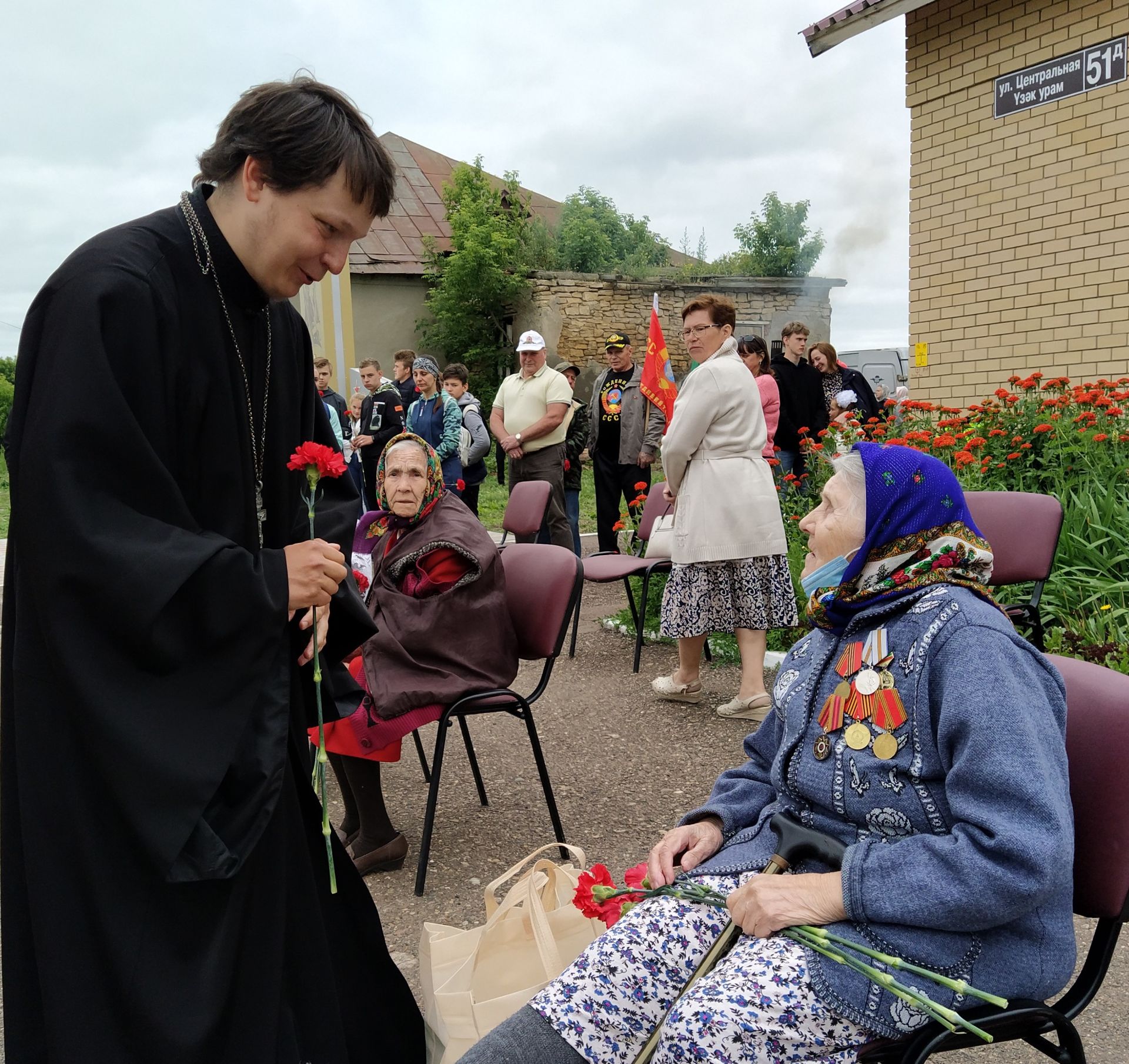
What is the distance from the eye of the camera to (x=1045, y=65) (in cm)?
894

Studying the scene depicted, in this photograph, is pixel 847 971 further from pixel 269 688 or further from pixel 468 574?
pixel 468 574

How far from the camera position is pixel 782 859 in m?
1.87

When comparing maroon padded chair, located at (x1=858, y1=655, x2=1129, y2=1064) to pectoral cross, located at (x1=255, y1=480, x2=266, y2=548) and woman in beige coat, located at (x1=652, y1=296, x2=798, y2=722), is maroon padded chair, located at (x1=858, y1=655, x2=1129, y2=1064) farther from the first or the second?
woman in beige coat, located at (x1=652, y1=296, x2=798, y2=722)

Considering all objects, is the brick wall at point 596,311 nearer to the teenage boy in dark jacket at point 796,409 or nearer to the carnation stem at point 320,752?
the teenage boy in dark jacket at point 796,409

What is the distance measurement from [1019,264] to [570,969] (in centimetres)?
916

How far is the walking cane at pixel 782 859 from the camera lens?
5.87 feet

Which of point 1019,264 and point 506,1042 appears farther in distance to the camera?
point 1019,264

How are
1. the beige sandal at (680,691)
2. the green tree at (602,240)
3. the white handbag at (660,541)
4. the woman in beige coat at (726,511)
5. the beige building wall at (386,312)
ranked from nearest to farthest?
the woman in beige coat at (726,511) → the beige sandal at (680,691) → the white handbag at (660,541) → the beige building wall at (386,312) → the green tree at (602,240)

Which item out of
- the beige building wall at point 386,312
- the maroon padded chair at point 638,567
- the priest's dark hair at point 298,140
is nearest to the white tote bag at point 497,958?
the priest's dark hair at point 298,140

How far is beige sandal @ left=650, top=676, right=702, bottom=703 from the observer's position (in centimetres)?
555

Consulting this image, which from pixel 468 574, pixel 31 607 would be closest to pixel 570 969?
pixel 31 607

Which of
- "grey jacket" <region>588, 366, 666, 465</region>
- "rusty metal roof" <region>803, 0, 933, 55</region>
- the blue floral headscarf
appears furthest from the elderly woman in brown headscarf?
"rusty metal roof" <region>803, 0, 933, 55</region>

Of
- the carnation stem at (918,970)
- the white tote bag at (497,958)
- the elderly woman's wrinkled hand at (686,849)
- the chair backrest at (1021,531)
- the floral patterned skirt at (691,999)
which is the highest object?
the chair backrest at (1021,531)

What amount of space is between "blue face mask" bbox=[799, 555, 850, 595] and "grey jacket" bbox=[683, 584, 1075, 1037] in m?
0.20
